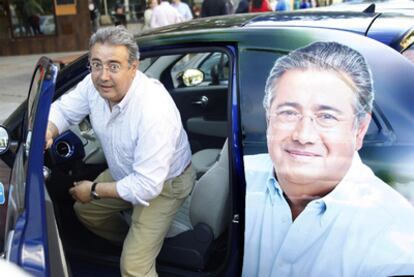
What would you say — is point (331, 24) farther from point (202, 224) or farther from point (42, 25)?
point (42, 25)

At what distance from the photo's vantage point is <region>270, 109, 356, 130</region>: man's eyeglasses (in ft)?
5.15

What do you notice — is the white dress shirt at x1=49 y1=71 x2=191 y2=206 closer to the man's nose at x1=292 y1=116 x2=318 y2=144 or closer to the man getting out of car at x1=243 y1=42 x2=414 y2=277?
the man getting out of car at x1=243 y1=42 x2=414 y2=277

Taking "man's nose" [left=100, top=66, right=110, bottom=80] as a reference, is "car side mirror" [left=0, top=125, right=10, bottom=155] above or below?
below

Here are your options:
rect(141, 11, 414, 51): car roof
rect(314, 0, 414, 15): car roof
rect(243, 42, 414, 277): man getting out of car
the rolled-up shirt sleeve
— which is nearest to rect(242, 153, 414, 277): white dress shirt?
rect(243, 42, 414, 277): man getting out of car

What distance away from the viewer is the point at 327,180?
5.34ft

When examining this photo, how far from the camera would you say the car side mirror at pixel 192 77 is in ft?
12.1

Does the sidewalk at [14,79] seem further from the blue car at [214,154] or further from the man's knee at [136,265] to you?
the man's knee at [136,265]

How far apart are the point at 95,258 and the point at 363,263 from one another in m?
1.39

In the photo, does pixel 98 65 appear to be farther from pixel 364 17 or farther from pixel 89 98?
pixel 364 17

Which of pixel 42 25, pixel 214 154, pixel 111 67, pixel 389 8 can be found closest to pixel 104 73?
pixel 111 67

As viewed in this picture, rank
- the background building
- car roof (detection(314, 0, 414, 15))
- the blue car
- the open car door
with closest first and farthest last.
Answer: the open car door < the blue car < car roof (detection(314, 0, 414, 15)) < the background building

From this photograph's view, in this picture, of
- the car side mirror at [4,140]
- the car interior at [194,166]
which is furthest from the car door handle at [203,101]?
the car side mirror at [4,140]

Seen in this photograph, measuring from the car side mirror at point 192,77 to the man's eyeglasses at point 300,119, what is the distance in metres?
2.09

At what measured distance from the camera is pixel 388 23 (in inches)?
76.9
